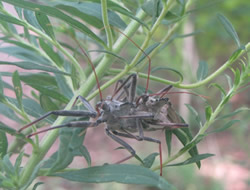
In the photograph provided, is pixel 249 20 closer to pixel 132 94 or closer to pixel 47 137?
pixel 132 94

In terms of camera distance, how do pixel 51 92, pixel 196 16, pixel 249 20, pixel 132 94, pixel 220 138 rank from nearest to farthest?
1. pixel 51 92
2. pixel 132 94
3. pixel 249 20
4. pixel 196 16
5. pixel 220 138

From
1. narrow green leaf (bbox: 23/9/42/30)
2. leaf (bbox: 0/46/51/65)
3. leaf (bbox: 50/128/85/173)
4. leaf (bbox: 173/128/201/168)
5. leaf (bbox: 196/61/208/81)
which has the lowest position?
leaf (bbox: 50/128/85/173)

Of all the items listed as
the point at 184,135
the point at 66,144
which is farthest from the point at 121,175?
the point at 184,135

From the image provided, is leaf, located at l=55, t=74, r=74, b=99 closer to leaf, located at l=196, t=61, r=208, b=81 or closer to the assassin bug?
the assassin bug

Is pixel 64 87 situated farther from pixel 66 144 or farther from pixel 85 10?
pixel 66 144

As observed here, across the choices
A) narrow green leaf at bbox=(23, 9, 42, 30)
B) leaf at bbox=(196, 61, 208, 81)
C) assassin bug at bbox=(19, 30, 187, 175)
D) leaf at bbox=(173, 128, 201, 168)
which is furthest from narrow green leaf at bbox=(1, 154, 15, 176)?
leaf at bbox=(196, 61, 208, 81)

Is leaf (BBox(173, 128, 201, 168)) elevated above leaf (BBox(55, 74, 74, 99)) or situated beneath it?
situated beneath

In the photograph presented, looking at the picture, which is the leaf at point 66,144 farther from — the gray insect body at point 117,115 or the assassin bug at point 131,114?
the gray insect body at point 117,115

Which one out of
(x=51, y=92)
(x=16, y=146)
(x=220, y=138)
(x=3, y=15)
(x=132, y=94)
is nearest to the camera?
(x=3, y=15)

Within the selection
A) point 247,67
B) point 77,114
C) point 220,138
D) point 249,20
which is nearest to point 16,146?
point 77,114
